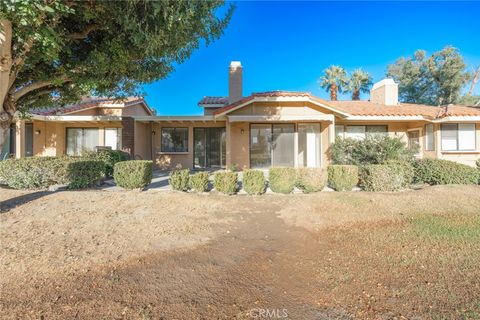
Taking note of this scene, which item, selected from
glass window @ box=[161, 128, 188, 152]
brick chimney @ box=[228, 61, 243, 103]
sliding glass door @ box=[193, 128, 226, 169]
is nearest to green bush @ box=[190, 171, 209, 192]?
sliding glass door @ box=[193, 128, 226, 169]

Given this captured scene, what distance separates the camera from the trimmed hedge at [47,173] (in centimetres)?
814

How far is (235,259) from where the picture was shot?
4039 mm

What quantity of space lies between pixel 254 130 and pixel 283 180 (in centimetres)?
586

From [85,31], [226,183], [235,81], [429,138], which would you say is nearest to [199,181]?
[226,183]

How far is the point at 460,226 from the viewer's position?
535 cm

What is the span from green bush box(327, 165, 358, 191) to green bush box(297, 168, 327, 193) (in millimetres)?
412

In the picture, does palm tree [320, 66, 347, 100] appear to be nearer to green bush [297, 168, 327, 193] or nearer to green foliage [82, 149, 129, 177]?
green bush [297, 168, 327, 193]

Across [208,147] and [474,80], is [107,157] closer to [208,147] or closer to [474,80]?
[208,147]

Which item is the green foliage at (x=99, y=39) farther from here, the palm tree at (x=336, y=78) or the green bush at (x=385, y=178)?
the palm tree at (x=336, y=78)

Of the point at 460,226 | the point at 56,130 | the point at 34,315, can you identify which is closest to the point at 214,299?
the point at 34,315

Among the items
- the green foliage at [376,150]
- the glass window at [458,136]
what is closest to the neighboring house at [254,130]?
the glass window at [458,136]

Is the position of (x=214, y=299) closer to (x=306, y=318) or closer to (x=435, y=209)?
(x=306, y=318)

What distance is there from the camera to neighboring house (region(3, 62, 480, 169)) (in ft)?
41.4

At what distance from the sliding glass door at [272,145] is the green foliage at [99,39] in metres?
7.41
